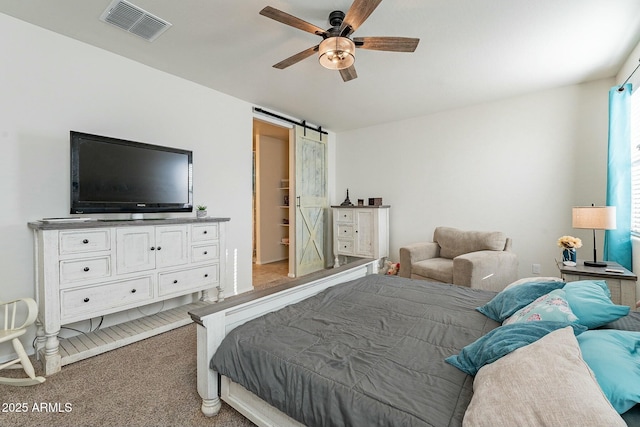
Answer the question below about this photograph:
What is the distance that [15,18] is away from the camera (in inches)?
87.0

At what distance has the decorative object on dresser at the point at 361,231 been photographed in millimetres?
4672

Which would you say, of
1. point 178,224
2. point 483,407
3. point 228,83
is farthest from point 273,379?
point 228,83

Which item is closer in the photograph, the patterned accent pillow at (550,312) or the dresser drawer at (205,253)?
the patterned accent pillow at (550,312)

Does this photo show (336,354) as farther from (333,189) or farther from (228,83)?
(333,189)

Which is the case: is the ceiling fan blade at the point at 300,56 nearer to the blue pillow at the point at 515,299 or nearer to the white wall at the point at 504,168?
the blue pillow at the point at 515,299

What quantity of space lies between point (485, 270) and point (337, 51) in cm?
264

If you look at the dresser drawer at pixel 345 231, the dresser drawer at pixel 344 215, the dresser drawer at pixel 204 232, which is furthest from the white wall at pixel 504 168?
the dresser drawer at pixel 204 232

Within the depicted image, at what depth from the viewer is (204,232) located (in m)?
2.98

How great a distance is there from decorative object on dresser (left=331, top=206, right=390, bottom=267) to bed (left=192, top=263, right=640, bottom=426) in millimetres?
2611

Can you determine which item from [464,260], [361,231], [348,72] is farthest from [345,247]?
[348,72]

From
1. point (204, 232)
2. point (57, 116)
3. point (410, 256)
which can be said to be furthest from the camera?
point (410, 256)

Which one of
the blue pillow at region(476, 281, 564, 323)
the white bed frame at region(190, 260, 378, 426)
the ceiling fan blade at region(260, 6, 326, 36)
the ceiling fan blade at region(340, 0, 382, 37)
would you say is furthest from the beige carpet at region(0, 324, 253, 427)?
the ceiling fan blade at region(340, 0, 382, 37)

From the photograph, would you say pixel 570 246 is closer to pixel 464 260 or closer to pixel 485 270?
pixel 485 270

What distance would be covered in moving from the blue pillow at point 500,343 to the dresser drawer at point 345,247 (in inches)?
149
